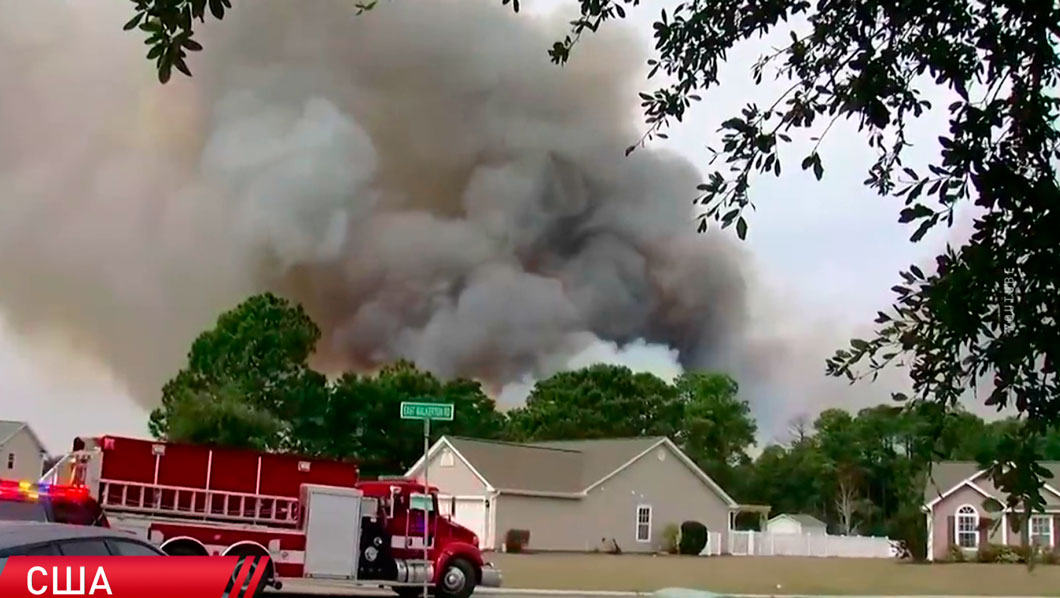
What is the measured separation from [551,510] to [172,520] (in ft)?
91.6

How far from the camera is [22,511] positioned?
1402 centimetres

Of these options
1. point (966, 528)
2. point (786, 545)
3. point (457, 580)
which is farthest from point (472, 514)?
point (457, 580)

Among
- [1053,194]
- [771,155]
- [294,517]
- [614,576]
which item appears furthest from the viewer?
[614,576]

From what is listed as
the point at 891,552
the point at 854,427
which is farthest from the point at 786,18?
the point at 854,427

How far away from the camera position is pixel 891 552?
49.8 metres

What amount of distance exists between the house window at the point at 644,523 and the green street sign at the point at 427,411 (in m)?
34.3

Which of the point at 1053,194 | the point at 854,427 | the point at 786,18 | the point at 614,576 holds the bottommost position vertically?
the point at 614,576

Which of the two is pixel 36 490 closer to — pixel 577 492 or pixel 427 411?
pixel 427 411

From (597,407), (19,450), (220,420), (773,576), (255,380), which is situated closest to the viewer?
(773,576)

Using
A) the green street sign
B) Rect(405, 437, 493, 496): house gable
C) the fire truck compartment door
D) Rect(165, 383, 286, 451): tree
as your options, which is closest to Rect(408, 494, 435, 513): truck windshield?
the fire truck compartment door

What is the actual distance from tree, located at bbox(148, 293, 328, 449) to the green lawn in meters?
15.1

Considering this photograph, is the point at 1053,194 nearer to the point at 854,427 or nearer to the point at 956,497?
the point at 956,497

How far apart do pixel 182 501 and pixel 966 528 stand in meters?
35.2

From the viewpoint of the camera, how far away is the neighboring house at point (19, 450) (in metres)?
48.6
